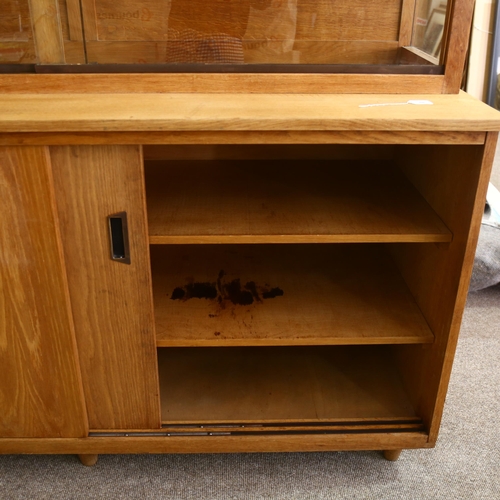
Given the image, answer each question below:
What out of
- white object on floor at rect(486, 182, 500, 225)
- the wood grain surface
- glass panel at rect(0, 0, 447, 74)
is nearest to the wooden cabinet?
the wood grain surface

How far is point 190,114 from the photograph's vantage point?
927 mm

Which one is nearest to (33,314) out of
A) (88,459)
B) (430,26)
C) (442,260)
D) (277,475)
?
(88,459)

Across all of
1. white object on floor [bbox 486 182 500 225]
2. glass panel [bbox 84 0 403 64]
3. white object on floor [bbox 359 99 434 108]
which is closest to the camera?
white object on floor [bbox 359 99 434 108]

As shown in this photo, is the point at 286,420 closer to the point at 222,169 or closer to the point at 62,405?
the point at 62,405

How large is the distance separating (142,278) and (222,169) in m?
0.42

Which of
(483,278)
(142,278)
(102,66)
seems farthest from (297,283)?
(483,278)

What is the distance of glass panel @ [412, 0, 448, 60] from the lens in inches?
43.0

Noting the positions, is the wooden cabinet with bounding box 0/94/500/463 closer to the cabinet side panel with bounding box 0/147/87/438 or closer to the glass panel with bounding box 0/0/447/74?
the cabinet side panel with bounding box 0/147/87/438

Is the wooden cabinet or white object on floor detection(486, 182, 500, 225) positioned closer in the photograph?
the wooden cabinet

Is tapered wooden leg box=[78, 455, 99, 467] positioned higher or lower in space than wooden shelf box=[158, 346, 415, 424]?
lower

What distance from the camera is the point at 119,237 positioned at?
1.01m

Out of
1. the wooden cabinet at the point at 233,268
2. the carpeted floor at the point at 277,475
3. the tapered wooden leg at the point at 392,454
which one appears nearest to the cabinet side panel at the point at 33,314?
the wooden cabinet at the point at 233,268

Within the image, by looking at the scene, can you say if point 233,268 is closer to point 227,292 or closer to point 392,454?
point 227,292

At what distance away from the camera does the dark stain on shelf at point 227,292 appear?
123 cm
